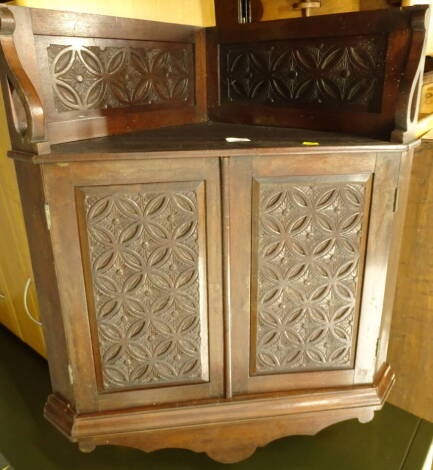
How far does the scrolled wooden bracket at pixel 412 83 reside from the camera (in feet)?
3.81

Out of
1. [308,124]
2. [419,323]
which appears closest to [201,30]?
[308,124]

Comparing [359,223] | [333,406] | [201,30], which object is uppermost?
[201,30]

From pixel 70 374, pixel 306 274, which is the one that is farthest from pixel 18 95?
pixel 306 274

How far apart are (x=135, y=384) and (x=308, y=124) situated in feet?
3.14

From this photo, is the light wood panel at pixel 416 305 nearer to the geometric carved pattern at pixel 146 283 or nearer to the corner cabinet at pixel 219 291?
the corner cabinet at pixel 219 291

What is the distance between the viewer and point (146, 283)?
128 centimetres

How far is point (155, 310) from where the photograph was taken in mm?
1312

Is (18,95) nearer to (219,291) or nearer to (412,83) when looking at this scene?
(219,291)

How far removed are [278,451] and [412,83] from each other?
1277mm

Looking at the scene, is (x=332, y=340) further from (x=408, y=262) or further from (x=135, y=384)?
(x=135, y=384)

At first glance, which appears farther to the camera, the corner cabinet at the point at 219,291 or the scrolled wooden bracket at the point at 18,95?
the corner cabinet at the point at 219,291

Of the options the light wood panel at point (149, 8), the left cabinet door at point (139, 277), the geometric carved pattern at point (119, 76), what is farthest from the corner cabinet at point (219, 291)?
the light wood panel at point (149, 8)

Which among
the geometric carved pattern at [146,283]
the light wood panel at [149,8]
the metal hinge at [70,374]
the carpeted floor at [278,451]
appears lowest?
the carpeted floor at [278,451]

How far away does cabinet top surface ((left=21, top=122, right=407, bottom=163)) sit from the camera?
1.14 m
